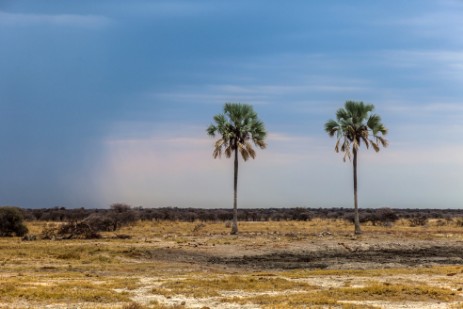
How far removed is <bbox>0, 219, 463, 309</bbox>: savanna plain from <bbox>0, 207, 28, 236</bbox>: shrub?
25.7ft

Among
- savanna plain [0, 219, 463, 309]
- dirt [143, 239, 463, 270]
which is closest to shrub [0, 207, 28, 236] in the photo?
savanna plain [0, 219, 463, 309]

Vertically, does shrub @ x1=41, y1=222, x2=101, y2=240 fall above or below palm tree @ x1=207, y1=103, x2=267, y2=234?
below

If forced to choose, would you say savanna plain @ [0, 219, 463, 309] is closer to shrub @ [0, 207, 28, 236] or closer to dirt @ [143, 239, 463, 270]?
dirt @ [143, 239, 463, 270]

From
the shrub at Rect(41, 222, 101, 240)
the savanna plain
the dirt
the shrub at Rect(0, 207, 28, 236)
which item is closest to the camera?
the savanna plain

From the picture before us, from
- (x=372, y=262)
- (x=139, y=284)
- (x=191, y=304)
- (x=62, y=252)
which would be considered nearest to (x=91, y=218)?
(x=62, y=252)

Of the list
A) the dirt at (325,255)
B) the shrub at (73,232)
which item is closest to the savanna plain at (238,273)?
the dirt at (325,255)

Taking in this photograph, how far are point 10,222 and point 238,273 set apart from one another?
2984 cm

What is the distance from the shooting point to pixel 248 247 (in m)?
42.2

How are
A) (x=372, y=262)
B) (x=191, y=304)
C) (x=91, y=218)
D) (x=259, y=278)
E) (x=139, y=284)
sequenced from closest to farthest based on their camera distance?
(x=191, y=304), (x=139, y=284), (x=259, y=278), (x=372, y=262), (x=91, y=218)

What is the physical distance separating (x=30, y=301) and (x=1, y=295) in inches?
56.5

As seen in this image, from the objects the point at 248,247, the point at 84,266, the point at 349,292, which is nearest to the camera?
the point at 349,292

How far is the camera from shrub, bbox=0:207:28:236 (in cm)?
5175

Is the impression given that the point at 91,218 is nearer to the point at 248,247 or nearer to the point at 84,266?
the point at 248,247

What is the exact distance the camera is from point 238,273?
30.0 m
